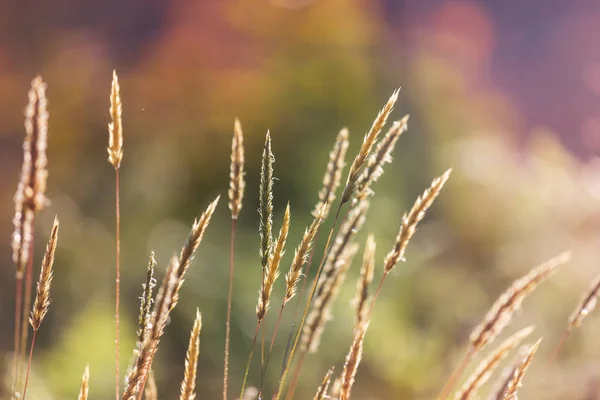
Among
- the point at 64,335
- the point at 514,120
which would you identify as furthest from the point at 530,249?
the point at 64,335

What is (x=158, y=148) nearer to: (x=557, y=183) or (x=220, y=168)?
(x=220, y=168)

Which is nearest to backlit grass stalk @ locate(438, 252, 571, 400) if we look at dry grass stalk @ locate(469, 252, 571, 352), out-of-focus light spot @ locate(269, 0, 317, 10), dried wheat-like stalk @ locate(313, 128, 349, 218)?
dry grass stalk @ locate(469, 252, 571, 352)

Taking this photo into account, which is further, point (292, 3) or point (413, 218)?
point (292, 3)

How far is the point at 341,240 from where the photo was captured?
683 mm

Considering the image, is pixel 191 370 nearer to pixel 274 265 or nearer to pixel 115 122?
pixel 274 265

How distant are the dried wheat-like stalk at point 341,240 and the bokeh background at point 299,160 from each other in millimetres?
1561

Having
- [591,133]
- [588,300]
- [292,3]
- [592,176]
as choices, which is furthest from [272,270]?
[292,3]

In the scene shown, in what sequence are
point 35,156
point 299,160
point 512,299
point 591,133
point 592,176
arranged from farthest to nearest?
point 299,160
point 591,133
point 592,176
point 512,299
point 35,156

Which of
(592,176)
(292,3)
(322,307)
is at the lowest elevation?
(322,307)

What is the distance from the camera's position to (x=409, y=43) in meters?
3.41

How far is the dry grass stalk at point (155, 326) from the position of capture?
0.55 metres

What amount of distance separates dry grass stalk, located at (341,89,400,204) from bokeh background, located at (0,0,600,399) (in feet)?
5.38

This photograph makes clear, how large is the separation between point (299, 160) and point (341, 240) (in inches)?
101

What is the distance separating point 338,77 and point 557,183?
1.54m
